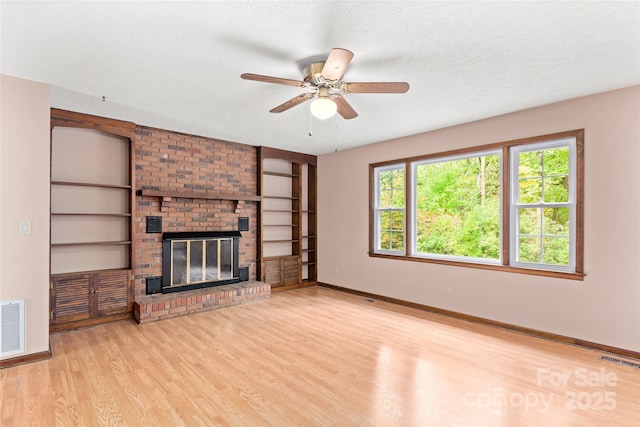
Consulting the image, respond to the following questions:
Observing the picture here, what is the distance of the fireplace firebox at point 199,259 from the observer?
483 centimetres

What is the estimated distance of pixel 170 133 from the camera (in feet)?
16.1

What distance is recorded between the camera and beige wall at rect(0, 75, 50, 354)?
2977mm

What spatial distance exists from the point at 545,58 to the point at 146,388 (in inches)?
162

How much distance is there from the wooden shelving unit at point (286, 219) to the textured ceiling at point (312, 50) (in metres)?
2.35

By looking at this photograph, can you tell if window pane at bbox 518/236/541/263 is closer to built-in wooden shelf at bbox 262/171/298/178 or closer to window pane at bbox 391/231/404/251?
window pane at bbox 391/231/404/251

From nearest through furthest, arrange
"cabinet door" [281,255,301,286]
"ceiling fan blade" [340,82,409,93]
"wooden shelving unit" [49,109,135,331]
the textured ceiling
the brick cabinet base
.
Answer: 1. the textured ceiling
2. "ceiling fan blade" [340,82,409,93]
3. "wooden shelving unit" [49,109,135,331]
4. the brick cabinet base
5. "cabinet door" [281,255,301,286]

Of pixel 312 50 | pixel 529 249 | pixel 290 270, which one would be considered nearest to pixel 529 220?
pixel 529 249

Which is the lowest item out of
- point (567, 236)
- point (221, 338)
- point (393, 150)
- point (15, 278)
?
point (221, 338)

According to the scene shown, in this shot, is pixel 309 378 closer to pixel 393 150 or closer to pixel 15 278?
pixel 15 278

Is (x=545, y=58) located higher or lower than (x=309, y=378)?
higher

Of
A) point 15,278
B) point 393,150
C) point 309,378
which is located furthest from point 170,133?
point 309,378

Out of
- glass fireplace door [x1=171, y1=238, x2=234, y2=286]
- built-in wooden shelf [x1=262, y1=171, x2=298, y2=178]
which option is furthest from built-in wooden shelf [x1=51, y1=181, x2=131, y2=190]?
built-in wooden shelf [x1=262, y1=171, x2=298, y2=178]

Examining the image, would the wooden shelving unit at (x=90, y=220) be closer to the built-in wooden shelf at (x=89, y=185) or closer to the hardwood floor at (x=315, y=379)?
the built-in wooden shelf at (x=89, y=185)

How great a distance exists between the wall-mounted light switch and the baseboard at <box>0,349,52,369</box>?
3.76 feet
